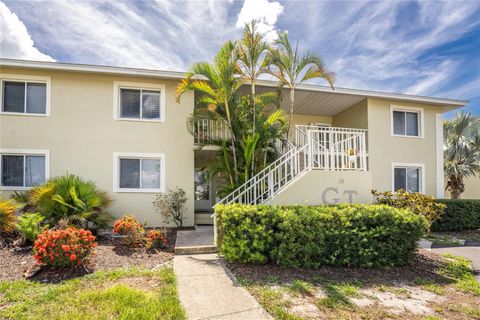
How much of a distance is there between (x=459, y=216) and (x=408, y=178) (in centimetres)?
225

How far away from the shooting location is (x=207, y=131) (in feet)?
31.9

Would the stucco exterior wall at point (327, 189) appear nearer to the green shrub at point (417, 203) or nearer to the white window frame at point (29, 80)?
the green shrub at point (417, 203)

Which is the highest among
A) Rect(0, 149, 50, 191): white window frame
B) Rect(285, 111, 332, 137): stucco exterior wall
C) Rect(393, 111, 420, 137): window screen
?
Rect(285, 111, 332, 137): stucco exterior wall

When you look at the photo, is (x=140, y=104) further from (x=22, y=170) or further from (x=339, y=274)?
(x=339, y=274)

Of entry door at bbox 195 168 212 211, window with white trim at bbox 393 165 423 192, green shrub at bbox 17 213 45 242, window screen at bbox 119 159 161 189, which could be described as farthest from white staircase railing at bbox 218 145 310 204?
window with white trim at bbox 393 165 423 192

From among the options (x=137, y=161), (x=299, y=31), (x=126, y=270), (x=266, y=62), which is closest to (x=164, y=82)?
(x=137, y=161)

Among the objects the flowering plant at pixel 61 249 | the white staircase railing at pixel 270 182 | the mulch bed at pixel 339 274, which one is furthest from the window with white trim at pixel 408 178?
the flowering plant at pixel 61 249

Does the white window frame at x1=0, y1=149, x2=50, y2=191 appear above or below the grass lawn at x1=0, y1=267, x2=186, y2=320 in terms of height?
above

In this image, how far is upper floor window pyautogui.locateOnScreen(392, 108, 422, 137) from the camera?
11.5 metres

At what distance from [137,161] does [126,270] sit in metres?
5.05

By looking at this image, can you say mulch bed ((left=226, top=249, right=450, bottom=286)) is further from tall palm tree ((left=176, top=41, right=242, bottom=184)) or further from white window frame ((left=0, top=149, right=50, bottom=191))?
white window frame ((left=0, top=149, right=50, bottom=191))

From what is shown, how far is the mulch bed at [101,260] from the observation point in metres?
4.71

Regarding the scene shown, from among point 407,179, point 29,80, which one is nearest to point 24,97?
point 29,80

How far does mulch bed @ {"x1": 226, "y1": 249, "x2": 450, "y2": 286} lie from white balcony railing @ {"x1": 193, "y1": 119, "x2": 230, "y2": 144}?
5.25 m
